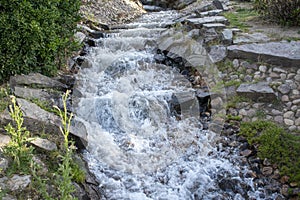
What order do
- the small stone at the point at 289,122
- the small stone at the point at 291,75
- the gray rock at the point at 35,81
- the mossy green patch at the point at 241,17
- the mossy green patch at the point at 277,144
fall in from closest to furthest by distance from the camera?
the mossy green patch at the point at 277,144 < the small stone at the point at 289,122 < the gray rock at the point at 35,81 < the small stone at the point at 291,75 < the mossy green patch at the point at 241,17

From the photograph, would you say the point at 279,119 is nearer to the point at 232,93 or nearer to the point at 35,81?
the point at 232,93

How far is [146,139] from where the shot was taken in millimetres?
4488

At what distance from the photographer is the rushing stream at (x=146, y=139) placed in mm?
3650

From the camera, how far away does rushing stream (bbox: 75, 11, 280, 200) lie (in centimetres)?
365

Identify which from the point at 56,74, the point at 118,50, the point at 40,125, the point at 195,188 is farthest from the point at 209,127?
the point at 118,50

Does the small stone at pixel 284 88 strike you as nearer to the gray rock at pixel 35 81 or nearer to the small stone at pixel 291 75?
the small stone at pixel 291 75

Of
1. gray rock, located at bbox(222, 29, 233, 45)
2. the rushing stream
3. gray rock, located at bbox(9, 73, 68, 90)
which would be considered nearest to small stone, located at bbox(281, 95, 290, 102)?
the rushing stream

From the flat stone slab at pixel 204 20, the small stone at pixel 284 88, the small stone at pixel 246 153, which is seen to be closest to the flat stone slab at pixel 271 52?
the small stone at pixel 284 88

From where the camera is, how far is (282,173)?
11.8ft

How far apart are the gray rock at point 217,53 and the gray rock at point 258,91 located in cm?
84

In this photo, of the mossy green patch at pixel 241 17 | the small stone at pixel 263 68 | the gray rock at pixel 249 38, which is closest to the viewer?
the small stone at pixel 263 68

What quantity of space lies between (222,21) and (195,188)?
407 cm

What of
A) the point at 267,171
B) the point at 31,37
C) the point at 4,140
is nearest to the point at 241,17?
the point at 267,171

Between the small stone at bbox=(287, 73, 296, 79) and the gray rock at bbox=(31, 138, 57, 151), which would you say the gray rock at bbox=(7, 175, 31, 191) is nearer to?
the gray rock at bbox=(31, 138, 57, 151)
